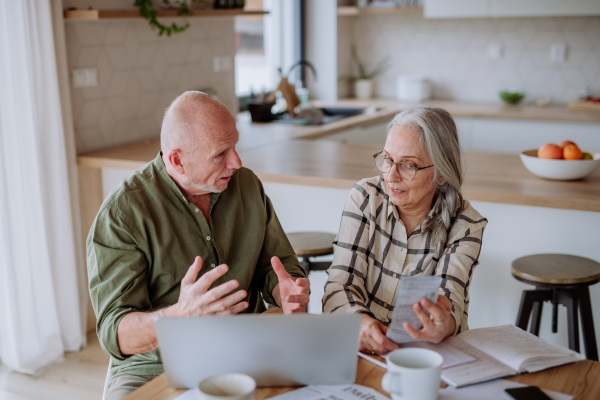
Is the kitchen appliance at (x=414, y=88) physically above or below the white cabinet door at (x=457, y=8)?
below

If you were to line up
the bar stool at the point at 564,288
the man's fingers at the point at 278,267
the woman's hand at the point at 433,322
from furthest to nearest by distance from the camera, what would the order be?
the bar stool at the point at 564,288
the man's fingers at the point at 278,267
the woman's hand at the point at 433,322

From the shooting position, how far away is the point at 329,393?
1163 mm

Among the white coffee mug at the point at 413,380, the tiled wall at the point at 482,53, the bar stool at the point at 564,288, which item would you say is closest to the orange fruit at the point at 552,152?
the bar stool at the point at 564,288

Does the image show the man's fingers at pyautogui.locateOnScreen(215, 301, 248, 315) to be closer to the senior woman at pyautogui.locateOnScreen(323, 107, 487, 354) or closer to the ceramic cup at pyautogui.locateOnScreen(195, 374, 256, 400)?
the ceramic cup at pyautogui.locateOnScreen(195, 374, 256, 400)

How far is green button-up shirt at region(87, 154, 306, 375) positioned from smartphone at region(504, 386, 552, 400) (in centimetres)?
76

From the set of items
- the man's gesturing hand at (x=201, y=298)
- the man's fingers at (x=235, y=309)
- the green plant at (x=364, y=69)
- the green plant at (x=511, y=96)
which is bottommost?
the man's fingers at (x=235, y=309)

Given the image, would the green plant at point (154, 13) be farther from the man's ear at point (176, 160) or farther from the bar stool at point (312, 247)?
the man's ear at point (176, 160)

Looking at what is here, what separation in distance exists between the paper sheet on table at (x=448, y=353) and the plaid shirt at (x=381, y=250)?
11.2 inches

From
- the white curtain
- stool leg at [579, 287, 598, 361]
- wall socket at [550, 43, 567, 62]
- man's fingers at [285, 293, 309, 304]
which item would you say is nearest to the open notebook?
man's fingers at [285, 293, 309, 304]

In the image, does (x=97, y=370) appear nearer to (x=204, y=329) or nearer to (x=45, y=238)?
(x=45, y=238)

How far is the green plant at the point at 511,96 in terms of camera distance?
473cm

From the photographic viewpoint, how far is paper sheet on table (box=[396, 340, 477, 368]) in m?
1.27

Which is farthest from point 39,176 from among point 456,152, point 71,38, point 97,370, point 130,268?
point 456,152

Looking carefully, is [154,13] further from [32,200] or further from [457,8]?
[457,8]
